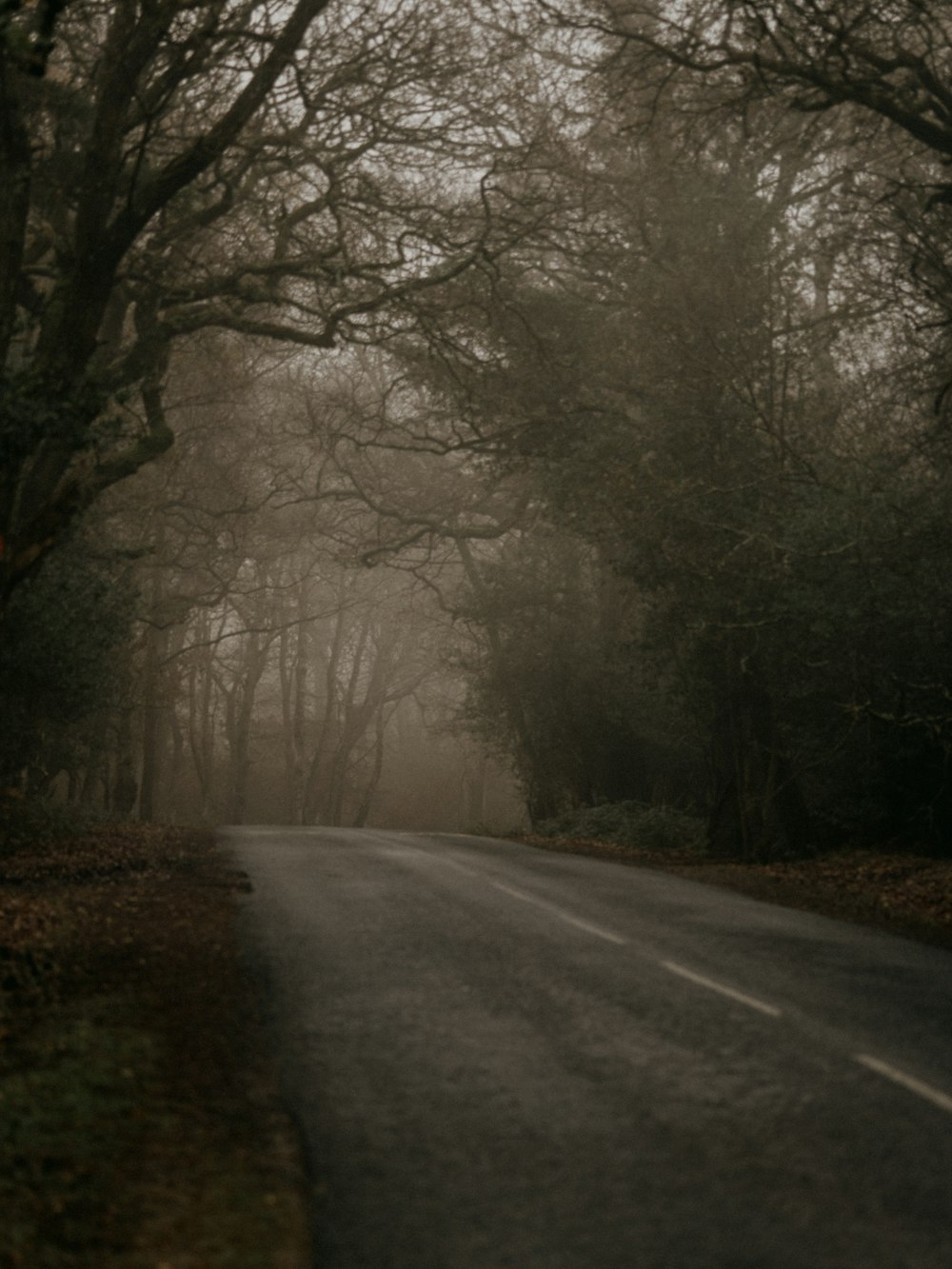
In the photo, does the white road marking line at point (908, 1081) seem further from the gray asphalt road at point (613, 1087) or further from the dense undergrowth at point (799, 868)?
the dense undergrowth at point (799, 868)

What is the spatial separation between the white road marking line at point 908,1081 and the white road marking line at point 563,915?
3.88 meters

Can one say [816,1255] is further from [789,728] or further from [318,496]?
[318,496]

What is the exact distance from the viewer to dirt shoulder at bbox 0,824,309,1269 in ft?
15.8

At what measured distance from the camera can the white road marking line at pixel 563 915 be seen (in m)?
11.5

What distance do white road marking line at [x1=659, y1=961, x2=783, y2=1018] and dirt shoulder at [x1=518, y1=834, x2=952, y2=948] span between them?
3399 mm

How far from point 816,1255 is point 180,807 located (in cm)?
5512

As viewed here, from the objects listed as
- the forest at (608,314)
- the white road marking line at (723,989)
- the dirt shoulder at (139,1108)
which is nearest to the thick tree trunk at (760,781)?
the forest at (608,314)

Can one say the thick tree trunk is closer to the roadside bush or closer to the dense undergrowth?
the dense undergrowth

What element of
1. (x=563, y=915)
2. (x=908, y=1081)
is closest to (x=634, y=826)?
(x=563, y=915)

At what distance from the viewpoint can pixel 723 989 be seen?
9234 mm

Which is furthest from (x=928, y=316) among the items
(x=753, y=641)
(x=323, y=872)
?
(x=323, y=872)

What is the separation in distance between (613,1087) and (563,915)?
6.09m

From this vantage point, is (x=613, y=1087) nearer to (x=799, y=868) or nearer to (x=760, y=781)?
(x=799, y=868)

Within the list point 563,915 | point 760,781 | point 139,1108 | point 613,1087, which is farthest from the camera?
point 760,781
